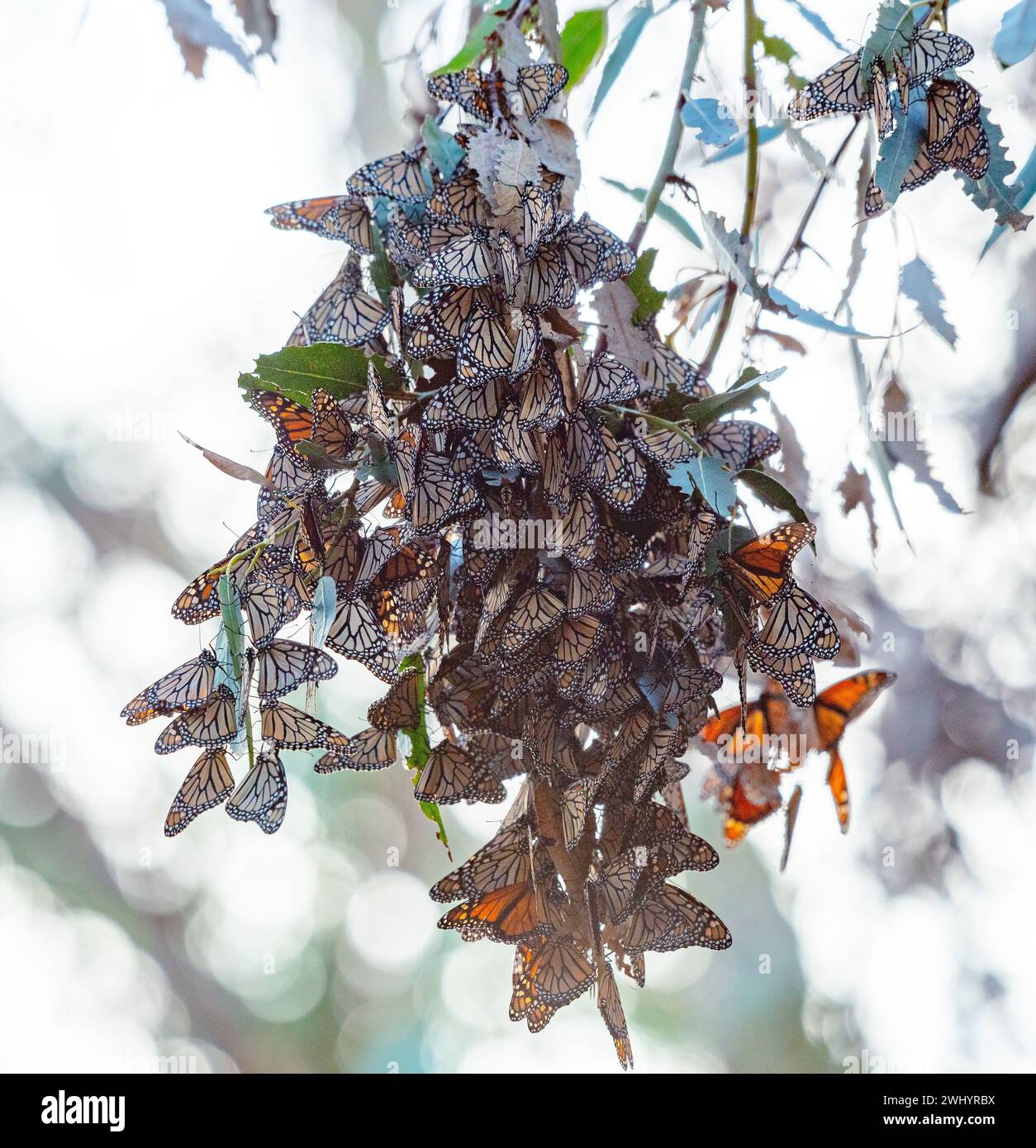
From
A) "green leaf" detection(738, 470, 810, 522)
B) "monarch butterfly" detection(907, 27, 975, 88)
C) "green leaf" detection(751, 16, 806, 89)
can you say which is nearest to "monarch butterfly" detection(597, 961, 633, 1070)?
"green leaf" detection(738, 470, 810, 522)

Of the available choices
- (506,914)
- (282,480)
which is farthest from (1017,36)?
(506,914)

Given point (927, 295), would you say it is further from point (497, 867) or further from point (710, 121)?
point (497, 867)

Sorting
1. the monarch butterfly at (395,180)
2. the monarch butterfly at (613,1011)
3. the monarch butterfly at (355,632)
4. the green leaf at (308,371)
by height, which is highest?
the monarch butterfly at (395,180)

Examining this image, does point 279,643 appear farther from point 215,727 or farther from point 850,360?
point 850,360

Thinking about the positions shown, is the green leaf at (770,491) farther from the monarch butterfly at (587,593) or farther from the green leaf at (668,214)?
the green leaf at (668,214)

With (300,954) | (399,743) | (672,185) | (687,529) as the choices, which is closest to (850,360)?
(672,185)

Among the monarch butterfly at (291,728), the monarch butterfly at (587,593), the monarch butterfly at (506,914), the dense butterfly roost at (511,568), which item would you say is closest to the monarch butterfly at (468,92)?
the dense butterfly roost at (511,568)
